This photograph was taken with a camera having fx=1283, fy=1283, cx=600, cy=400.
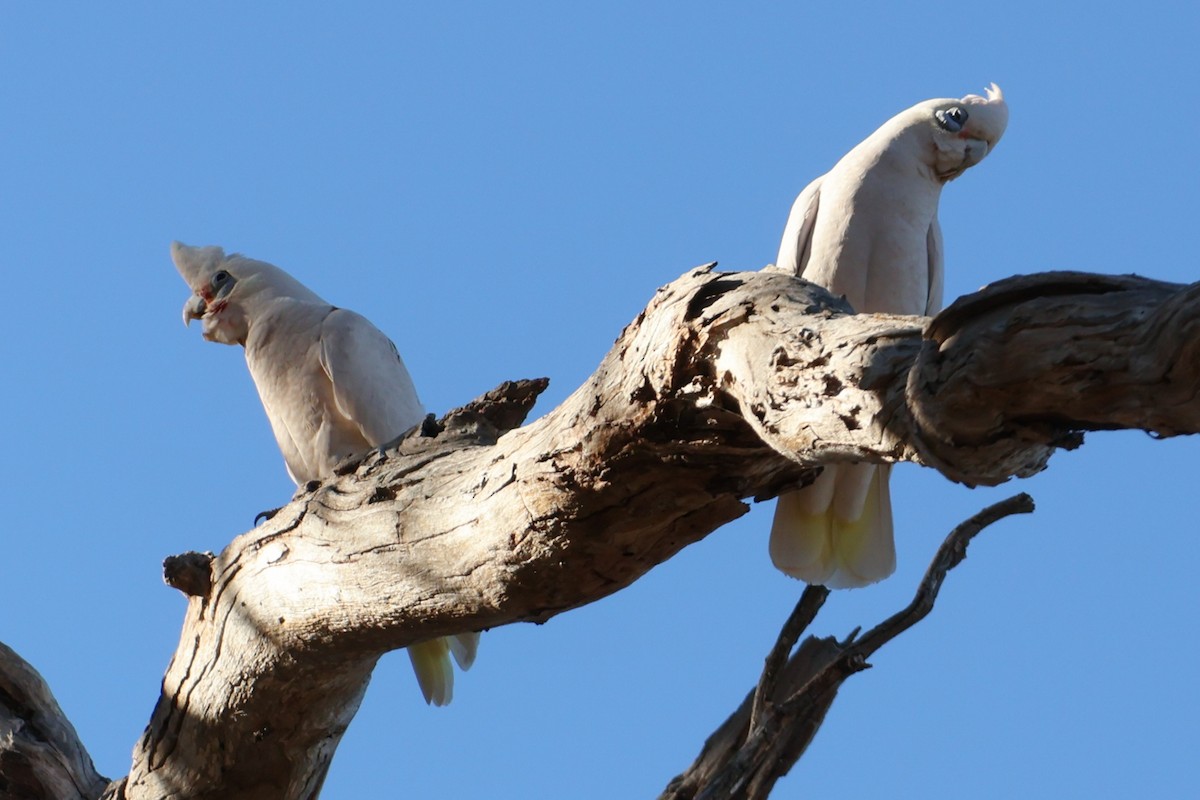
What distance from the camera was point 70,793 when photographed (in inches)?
100

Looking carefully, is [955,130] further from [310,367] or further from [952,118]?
[310,367]

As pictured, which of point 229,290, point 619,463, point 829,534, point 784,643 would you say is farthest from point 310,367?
point 619,463

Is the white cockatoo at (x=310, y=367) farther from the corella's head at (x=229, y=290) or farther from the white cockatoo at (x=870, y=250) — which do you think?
the white cockatoo at (x=870, y=250)

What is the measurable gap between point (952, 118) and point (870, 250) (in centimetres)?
48

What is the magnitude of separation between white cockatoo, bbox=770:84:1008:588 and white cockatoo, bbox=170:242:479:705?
41.3 inches

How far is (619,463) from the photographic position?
5.29 feet

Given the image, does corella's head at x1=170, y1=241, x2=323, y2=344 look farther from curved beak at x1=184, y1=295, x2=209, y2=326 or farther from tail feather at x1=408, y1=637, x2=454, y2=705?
tail feather at x1=408, y1=637, x2=454, y2=705

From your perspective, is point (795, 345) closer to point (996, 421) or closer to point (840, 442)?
point (840, 442)

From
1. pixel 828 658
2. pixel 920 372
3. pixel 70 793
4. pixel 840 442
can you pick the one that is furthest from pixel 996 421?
pixel 70 793

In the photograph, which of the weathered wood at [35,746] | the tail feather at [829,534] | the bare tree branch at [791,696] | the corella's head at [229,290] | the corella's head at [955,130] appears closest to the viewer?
the bare tree branch at [791,696]

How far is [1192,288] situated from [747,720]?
1.49m

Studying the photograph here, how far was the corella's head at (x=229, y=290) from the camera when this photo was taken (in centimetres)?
377

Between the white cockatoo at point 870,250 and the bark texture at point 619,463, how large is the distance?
0.98 m

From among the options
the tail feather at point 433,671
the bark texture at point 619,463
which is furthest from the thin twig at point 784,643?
the tail feather at point 433,671
